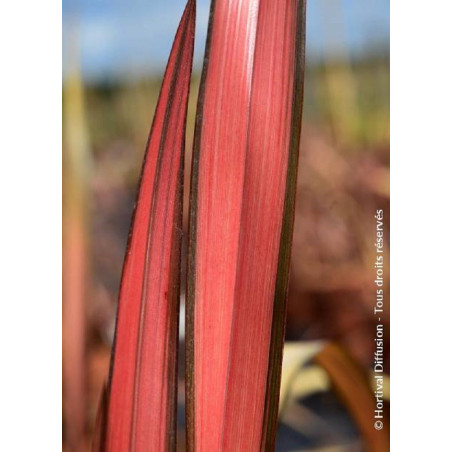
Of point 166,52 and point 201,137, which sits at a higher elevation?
point 166,52

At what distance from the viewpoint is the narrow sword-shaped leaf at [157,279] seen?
70 centimetres

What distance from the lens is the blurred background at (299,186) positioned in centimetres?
70

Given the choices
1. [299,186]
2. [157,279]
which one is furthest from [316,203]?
[157,279]

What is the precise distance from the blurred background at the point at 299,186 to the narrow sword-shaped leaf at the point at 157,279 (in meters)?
0.01

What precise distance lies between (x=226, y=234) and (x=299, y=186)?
0.11m

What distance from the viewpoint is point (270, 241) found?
69 centimetres

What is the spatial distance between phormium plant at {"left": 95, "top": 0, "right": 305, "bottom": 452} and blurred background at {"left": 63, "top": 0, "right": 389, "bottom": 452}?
0.05 ft

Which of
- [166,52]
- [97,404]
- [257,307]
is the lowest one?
[97,404]

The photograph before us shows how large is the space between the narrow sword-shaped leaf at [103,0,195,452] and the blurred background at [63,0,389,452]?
0.04 ft

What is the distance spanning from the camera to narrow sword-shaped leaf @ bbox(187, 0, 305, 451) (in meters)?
0.69

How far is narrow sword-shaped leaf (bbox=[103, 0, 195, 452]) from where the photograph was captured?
2.29 ft
